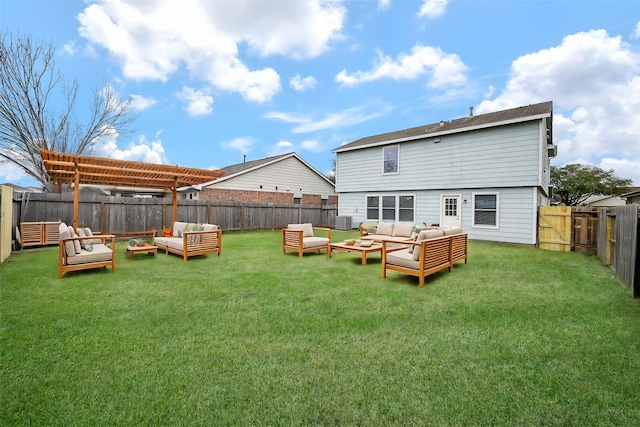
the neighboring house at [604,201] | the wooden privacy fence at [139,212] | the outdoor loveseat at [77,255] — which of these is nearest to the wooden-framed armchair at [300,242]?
the outdoor loveseat at [77,255]

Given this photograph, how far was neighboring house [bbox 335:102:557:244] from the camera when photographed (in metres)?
11.3

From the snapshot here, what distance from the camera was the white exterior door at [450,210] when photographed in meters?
13.2

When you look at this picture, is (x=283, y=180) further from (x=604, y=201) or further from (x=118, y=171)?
(x=604, y=201)

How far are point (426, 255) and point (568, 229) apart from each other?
8.19 metres

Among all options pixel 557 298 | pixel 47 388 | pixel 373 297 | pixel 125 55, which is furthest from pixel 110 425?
pixel 125 55

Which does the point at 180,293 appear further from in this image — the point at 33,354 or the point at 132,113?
the point at 132,113

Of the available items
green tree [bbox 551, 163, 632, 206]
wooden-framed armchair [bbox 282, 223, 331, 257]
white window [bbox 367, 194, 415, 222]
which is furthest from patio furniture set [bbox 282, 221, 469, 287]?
green tree [bbox 551, 163, 632, 206]

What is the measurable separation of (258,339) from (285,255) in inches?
216

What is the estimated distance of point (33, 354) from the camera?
2.90 metres

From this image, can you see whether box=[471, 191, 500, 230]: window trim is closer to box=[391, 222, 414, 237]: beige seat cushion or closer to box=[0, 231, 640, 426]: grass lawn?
box=[391, 222, 414, 237]: beige seat cushion

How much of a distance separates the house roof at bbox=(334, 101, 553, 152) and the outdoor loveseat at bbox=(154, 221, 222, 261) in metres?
10.6

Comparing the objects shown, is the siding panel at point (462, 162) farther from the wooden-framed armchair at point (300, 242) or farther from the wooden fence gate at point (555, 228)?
the wooden-framed armchair at point (300, 242)

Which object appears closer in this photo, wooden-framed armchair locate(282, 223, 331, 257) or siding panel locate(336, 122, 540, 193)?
wooden-framed armchair locate(282, 223, 331, 257)

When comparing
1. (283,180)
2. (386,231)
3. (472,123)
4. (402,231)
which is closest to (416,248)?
(402,231)
